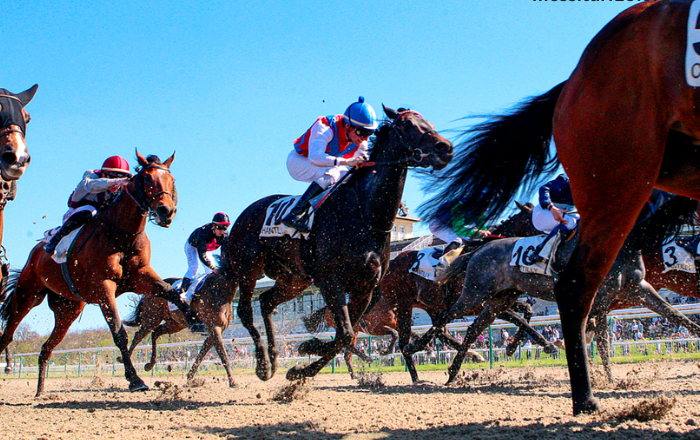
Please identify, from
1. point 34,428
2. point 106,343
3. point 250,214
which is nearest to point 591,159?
point 34,428

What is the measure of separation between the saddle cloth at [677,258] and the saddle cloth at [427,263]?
318 cm

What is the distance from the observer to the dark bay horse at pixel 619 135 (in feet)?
9.66

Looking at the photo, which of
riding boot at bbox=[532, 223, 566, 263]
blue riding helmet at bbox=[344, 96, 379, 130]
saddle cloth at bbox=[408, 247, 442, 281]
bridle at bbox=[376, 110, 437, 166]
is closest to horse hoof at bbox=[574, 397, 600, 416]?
bridle at bbox=[376, 110, 437, 166]

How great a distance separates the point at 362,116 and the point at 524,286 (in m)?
3.19

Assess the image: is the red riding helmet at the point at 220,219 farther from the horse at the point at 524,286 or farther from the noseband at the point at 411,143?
the noseband at the point at 411,143

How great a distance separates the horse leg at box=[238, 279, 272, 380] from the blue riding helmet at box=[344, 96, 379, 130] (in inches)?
84.4

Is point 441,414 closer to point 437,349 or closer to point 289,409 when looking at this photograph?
point 289,409

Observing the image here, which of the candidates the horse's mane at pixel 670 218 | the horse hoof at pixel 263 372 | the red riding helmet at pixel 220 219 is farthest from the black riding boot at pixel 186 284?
the horse's mane at pixel 670 218

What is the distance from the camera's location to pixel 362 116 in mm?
5883

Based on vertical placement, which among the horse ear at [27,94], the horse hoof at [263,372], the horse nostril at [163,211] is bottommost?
the horse hoof at [263,372]

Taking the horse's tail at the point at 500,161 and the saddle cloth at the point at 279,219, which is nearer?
the horse's tail at the point at 500,161

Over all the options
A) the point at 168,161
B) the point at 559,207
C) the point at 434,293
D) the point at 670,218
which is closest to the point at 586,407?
the point at 670,218

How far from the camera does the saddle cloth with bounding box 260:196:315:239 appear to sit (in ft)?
19.2

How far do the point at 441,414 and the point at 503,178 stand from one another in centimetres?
160
